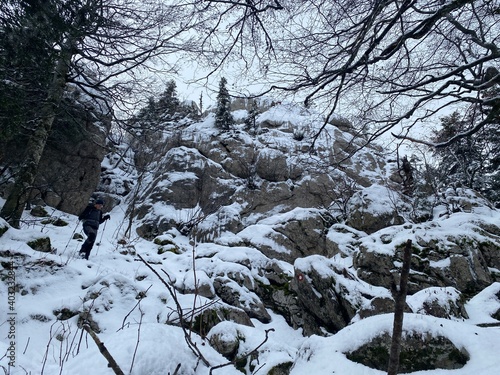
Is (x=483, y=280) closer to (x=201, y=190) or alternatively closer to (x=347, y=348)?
(x=347, y=348)

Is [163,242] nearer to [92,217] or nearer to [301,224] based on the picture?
[92,217]

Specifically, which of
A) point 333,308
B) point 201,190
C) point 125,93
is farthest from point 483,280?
point 201,190

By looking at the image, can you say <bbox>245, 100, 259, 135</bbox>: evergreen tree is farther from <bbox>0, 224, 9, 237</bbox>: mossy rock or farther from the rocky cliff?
<bbox>0, 224, 9, 237</bbox>: mossy rock

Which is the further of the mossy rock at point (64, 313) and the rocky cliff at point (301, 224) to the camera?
the rocky cliff at point (301, 224)

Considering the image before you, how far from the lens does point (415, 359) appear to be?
2604mm

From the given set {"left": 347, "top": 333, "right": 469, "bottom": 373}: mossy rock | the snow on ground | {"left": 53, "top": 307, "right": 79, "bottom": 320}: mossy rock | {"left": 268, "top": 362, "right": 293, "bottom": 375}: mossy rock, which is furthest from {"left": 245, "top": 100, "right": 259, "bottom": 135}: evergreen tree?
{"left": 347, "top": 333, "right": 469, "bottom": 373}: mossy rock

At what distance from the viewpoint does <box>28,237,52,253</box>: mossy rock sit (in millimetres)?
5504

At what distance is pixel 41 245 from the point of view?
18.5 ft

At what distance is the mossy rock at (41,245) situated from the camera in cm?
550

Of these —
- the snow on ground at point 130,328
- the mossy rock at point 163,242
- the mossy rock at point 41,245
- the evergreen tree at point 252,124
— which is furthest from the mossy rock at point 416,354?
the evergreen tree at point 252,124

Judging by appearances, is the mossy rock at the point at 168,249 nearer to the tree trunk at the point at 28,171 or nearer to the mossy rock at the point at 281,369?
the tree trunk at the point at 28,171

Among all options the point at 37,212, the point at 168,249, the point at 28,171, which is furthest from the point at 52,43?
the point at 37,212

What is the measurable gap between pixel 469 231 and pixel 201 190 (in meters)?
16.4

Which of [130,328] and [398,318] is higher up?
[398,318]
